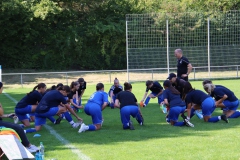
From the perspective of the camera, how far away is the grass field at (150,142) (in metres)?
8.35

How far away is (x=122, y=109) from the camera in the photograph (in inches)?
450

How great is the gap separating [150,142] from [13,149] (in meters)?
3.40

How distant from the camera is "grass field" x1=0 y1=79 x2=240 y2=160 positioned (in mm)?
8352

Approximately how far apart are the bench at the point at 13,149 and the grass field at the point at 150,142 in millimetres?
1150

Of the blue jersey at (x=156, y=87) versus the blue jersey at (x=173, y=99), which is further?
the blue jersey at (x=156, y=87)

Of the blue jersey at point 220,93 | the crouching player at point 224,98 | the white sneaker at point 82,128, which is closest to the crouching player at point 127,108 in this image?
the white sneaker at point 82,128

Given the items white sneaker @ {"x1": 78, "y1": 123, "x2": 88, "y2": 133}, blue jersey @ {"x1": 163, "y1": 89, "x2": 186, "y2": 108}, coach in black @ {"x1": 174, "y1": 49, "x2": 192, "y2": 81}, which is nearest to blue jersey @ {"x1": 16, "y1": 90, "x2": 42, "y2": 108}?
white sneaker @ {"x1": 78, "y1": 123, "x2": 88, "y2": 133}

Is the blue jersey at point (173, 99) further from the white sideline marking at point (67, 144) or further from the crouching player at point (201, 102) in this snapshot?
the white sideline marking at point (67, 144)

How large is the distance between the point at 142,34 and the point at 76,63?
27.8 ft

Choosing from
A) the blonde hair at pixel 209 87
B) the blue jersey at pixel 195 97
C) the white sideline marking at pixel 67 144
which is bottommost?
the white sideline marking at pixel 67 144

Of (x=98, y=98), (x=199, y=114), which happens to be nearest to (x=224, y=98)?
(x=199, y=114)

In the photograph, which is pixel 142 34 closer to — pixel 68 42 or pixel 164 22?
pixel 164 22

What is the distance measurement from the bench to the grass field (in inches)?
45.3

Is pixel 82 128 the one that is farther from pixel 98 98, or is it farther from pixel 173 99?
pixel 173 99
